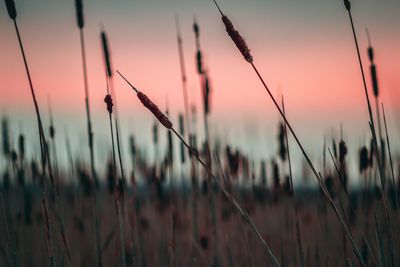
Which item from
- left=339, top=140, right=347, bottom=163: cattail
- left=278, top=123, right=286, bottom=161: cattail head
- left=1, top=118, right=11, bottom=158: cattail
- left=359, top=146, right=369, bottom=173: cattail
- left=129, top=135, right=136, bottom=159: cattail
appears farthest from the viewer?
left=1, top=118, right=11, bottom=158: cattail

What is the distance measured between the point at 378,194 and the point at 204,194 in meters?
1.01

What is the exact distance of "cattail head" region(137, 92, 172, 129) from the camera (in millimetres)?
920

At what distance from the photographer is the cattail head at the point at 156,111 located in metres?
0.92

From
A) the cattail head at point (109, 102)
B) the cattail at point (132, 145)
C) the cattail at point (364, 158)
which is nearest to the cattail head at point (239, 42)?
the cattail head at point (109, 102)

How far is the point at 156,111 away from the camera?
0.93 meters

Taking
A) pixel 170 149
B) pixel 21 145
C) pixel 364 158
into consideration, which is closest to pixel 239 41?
pixel 364 158

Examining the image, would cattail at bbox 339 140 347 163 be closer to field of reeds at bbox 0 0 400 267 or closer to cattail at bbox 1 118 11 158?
field of reeds at bbox 0 0 400 267

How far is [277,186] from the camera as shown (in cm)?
228

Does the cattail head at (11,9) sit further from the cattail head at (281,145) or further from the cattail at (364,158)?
the cattail head at (281,145)

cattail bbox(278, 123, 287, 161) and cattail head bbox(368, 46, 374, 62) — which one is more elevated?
cattail head bbox(368, 46, 374, 62)

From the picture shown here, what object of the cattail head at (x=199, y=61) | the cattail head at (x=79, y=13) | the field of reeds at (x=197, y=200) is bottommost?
the field of reeds at (x=197, y=200)

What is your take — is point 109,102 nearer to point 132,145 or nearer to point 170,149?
point 170,149

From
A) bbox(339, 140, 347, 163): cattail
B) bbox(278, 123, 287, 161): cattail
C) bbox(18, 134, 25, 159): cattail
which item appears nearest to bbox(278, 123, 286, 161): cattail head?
bbox(278, 123, 287, 161): cattail

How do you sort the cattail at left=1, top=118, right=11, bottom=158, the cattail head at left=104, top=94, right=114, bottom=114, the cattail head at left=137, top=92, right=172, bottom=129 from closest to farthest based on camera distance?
the cattail head at left=137, top=92, right=172, bottom=129
the cattail head at left=104, top=94, right=114, bottom=114
the cattail at left=1, top=118, right=11, bottom=158
